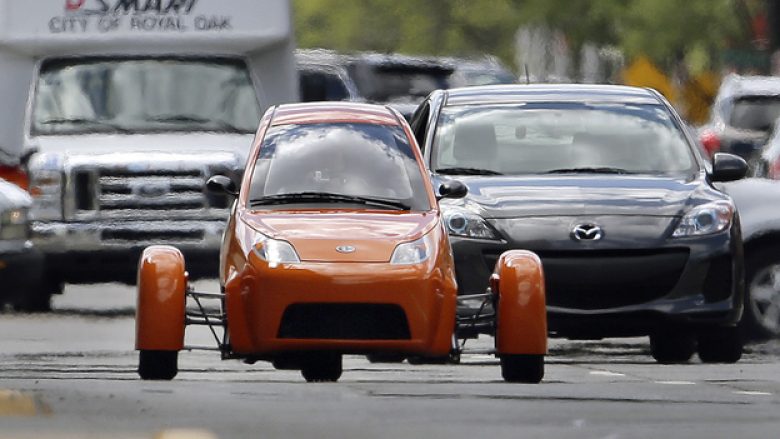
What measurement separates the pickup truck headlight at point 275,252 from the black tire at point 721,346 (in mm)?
3876

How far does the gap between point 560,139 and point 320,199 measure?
120 inches

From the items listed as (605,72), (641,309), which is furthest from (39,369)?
(605,72)

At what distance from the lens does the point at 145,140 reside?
75.6ft

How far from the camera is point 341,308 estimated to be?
1421cm

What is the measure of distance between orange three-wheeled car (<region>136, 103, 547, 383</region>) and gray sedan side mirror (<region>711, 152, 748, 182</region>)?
218 cm

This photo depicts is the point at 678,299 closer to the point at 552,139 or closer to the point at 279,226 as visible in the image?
the point at 552,139

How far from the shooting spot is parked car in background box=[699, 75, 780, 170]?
32000 mm

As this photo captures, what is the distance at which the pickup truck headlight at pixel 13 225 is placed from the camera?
868 inches

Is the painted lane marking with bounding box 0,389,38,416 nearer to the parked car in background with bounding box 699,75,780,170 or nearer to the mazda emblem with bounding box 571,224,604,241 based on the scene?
the mazda emblem with bounding box 571,224,604,241

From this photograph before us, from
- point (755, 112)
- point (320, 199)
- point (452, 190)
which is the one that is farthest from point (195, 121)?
point (755, 112)

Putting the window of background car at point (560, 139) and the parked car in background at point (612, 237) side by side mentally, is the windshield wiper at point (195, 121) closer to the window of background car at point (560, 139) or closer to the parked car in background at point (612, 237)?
the window of background car at point (560, 139)

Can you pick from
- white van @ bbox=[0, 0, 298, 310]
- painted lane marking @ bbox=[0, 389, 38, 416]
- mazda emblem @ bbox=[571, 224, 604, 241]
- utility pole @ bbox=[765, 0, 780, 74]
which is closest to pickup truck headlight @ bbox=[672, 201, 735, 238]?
mazda emblem @ bbox=[571, 224, 604, 241]

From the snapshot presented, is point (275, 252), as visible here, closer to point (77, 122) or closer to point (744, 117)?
point (77, 122)

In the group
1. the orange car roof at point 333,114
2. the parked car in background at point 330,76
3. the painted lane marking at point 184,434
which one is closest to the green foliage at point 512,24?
the parked car in background at point 330,76
